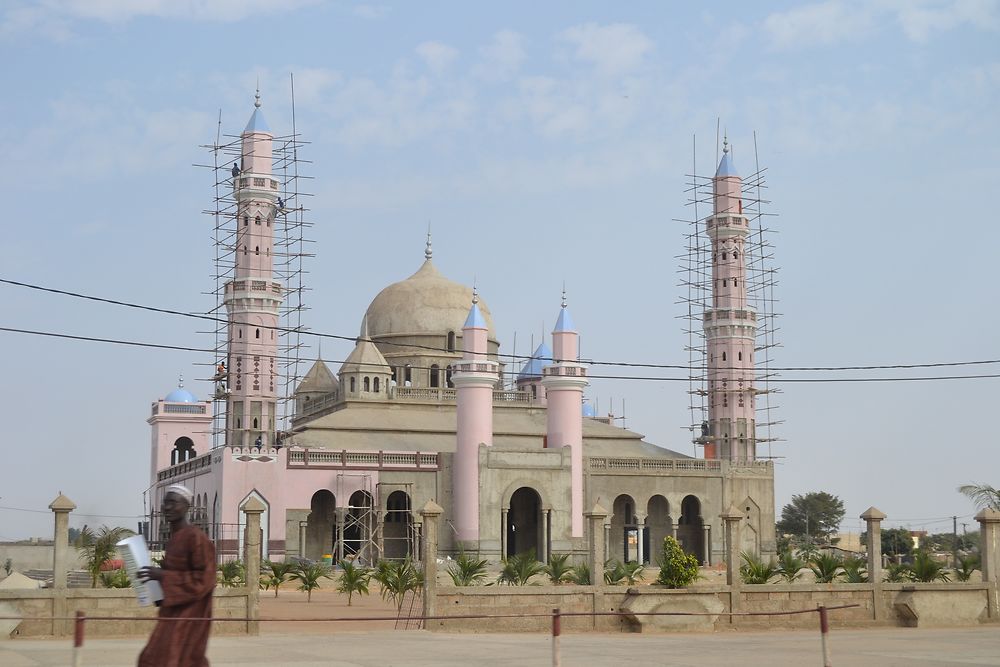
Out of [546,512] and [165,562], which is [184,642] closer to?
[165,562]

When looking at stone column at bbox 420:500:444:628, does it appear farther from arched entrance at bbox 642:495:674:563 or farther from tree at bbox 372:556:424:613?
arched entrance at bbox 642:495:674:563

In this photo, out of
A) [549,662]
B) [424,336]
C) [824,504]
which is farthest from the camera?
[824,504]

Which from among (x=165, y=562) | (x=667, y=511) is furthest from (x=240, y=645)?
(x=667, y=511)

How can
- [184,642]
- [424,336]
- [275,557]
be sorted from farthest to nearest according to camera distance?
[424,336]
[275,557]
[184,642]

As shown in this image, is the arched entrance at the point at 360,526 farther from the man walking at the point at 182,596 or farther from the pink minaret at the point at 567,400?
the man walking at the point at 182,596

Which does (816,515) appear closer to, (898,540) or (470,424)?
(898,540)

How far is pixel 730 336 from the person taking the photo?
63.1 m

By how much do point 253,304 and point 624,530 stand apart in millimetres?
19179

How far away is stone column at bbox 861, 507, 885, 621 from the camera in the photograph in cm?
2709

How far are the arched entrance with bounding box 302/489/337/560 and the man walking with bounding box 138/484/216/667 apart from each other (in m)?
46.7

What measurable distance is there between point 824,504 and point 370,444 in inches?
2244

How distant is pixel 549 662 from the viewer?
18.2 m

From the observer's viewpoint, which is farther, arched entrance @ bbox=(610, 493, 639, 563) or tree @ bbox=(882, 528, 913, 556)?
tree @ bbox=(882, 528, 913, 556)

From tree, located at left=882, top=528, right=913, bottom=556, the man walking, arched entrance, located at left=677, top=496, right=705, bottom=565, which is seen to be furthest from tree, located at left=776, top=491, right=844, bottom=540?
the man walking
